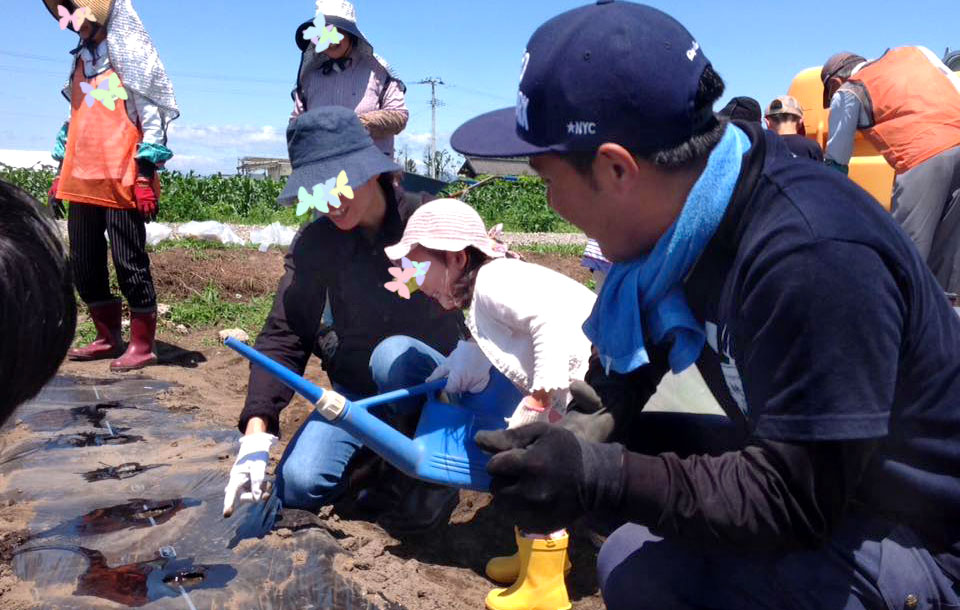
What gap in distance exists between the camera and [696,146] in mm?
1202

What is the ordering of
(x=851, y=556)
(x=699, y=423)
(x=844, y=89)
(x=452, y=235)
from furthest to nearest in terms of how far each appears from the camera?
(x=844, y=89) → (x=452, y=235) → (x=699, y=423) → (x=851, y=556)

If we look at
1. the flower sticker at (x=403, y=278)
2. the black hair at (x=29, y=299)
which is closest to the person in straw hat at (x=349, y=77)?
the flower sticker at (x=403, y=278)

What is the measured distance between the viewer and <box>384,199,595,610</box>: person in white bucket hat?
1947mm

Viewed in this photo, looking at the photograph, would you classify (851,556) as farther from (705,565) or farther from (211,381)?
(211,381)

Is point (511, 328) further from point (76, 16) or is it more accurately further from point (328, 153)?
point (76, 16)

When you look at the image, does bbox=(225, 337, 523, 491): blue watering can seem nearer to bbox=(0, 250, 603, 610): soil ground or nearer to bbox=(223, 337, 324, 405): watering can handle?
bbox=(223, 337, 324, 405): watering can handle

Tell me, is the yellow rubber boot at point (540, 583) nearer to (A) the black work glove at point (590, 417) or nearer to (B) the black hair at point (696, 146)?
(A) the black work glove at point (590, 417)

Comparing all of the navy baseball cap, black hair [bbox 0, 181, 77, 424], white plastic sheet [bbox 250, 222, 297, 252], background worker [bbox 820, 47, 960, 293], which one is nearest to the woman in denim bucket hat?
black hair [bbox 0, 181, 77, 424]

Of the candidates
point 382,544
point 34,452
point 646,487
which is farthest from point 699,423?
point 34,452

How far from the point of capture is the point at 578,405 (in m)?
1.48

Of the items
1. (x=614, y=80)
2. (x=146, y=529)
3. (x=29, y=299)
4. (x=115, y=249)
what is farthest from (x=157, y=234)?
(x=614, y=80)

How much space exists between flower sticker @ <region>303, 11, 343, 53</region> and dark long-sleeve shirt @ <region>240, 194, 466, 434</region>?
129 cm

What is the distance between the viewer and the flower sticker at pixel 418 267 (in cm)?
225

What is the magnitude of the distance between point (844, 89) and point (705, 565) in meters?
3.23
